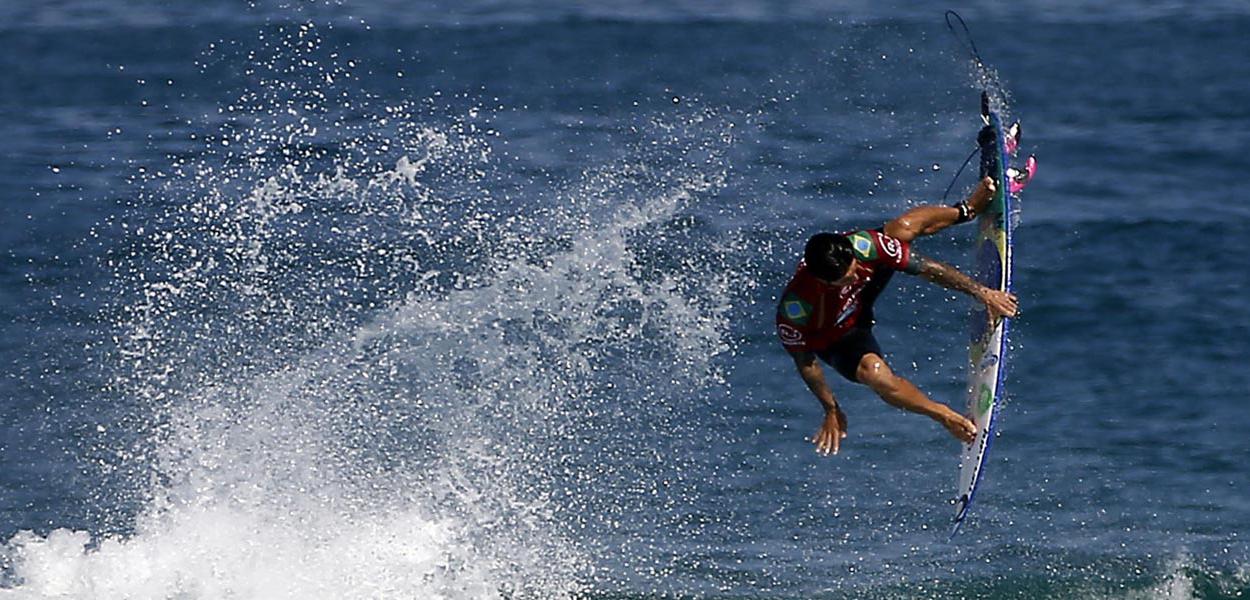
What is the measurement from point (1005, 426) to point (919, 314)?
2062mm

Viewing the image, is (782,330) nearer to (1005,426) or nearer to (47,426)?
(1005,426)

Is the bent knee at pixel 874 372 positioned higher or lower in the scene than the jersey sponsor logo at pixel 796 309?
lower

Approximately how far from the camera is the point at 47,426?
15672 millimetres

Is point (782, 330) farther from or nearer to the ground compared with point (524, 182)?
farther from the ground

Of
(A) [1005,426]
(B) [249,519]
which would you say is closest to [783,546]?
(A) [1005,426]

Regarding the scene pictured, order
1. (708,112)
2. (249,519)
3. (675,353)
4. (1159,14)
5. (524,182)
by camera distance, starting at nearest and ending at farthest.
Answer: (249,519) < (675,353) < (524,182) < (708,112) < (1159,14)

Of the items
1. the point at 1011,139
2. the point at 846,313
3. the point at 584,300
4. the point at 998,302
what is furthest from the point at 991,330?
the point at 584,300

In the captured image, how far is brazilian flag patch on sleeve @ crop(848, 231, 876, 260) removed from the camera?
10211 millimetres

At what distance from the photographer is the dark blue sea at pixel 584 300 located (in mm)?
13523

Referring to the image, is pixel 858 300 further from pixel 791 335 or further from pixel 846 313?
pixel 791 335

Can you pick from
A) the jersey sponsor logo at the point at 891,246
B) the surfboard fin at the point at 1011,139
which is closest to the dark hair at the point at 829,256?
the jersey sponsor logo at the point at 891,246

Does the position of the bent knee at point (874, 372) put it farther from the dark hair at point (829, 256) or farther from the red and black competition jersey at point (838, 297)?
the dark hair at point (829, 256)

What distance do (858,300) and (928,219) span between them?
60 centimetres

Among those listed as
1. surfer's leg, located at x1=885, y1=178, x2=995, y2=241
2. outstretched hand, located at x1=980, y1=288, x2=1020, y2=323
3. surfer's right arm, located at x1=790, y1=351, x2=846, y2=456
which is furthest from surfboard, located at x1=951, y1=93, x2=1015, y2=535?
surfer's right arm, located at x1=790, y1=351, x2=846, y2=456
